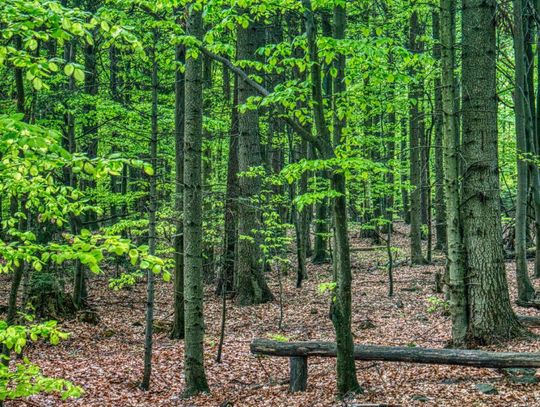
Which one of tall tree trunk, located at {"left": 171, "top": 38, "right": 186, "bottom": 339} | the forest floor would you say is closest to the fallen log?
the forest floor

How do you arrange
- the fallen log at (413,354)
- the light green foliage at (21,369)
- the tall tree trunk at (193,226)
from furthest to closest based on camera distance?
the tall tree trunk at (193,226)
the fallen log at (413,354)
the light green foliage at (21,369)

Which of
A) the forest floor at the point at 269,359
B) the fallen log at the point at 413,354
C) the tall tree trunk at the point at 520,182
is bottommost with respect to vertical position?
the forest floor at the point at 269,359

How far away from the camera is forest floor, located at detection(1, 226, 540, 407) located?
6.49m

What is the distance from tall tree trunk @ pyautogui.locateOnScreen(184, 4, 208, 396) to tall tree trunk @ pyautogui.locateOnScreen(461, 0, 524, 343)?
14.2ft

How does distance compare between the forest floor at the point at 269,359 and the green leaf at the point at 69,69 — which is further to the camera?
the forest floor at the point at 269,359

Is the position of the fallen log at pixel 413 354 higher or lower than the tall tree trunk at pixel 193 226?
lower

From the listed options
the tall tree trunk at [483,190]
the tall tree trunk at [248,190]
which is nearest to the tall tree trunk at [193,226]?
the tall tree trunk at [483,190]

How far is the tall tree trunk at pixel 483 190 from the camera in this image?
7625mm

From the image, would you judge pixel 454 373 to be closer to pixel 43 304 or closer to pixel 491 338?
pixel 491 338

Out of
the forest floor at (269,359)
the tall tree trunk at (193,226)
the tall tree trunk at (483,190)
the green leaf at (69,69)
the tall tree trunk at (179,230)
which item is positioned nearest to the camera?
the green leaf at (69,69)

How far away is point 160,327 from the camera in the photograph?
11570 mm

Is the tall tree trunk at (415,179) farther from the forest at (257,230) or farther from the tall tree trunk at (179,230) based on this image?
the tall tree trunk at (179,230)

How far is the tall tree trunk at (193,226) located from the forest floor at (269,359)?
0.56 metres

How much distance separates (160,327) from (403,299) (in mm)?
6684
